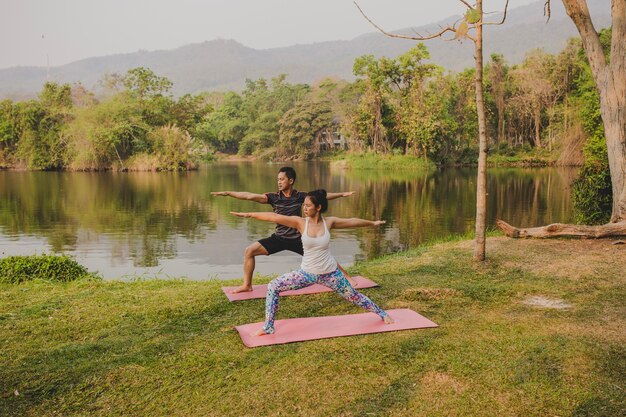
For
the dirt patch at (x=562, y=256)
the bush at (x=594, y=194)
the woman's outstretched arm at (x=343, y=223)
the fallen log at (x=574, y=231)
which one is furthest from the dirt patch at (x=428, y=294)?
the bush at (x=594, y=194)

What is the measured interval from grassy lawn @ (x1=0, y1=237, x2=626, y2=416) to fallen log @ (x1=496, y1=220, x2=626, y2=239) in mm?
2918

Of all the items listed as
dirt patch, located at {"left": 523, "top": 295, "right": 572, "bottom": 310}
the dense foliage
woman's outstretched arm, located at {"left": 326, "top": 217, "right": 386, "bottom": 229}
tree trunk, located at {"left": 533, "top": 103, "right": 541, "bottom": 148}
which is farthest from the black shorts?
tree trunk, located at {"left": 533, "top": 103, "right": 541, "bottom": 148}

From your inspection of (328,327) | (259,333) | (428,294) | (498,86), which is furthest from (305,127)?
(259,333)

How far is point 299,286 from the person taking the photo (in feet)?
18.7

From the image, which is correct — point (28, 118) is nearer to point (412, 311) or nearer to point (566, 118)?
point (566, 118)

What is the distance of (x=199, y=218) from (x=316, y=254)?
1537 centimetres

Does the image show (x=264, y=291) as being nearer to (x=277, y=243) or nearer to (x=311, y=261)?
(x=277, y=243)

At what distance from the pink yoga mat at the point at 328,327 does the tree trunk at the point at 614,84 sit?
684cm

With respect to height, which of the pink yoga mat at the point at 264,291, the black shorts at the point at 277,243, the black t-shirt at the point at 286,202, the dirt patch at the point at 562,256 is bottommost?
the dirt patch at the point at 562,256

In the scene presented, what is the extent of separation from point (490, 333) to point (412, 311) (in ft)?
3.40

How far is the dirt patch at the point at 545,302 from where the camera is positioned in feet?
21.9

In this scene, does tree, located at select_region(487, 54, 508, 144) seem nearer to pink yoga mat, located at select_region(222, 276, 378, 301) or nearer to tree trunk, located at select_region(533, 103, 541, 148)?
tree trunk, located at select_region(533, 103, 541, 148)

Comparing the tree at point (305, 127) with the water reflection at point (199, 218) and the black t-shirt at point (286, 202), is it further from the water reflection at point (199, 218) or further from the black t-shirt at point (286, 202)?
Result: the black t-shirt at point (286, 202)

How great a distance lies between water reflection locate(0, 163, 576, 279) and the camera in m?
13.7
